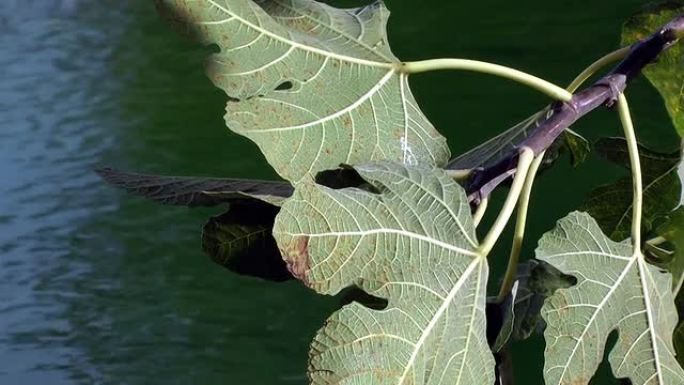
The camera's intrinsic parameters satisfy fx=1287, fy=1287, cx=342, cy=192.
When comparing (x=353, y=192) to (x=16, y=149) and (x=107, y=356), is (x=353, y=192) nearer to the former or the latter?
(x=107, y=356)

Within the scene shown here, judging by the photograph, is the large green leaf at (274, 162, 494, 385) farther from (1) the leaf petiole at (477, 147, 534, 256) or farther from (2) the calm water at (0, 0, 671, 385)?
(2) the calm water at (0, 0, 671, 385)

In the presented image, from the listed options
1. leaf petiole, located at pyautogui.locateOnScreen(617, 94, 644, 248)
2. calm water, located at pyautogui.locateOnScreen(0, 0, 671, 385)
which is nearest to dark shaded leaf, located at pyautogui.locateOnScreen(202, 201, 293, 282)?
leaf petiole, located at pyautogui.locateOnScreen(617, 94, 644, 248)

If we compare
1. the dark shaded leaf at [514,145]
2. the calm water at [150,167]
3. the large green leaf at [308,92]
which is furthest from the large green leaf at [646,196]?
the calm water at [150,167]

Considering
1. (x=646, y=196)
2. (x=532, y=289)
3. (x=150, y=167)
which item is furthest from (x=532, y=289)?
(x=150, y=167)

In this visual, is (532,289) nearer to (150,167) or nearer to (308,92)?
(308,92)

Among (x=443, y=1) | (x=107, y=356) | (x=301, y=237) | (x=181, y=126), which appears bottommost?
(x=107, y=356)

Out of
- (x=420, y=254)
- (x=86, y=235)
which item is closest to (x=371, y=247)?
(x=420, y=254)
